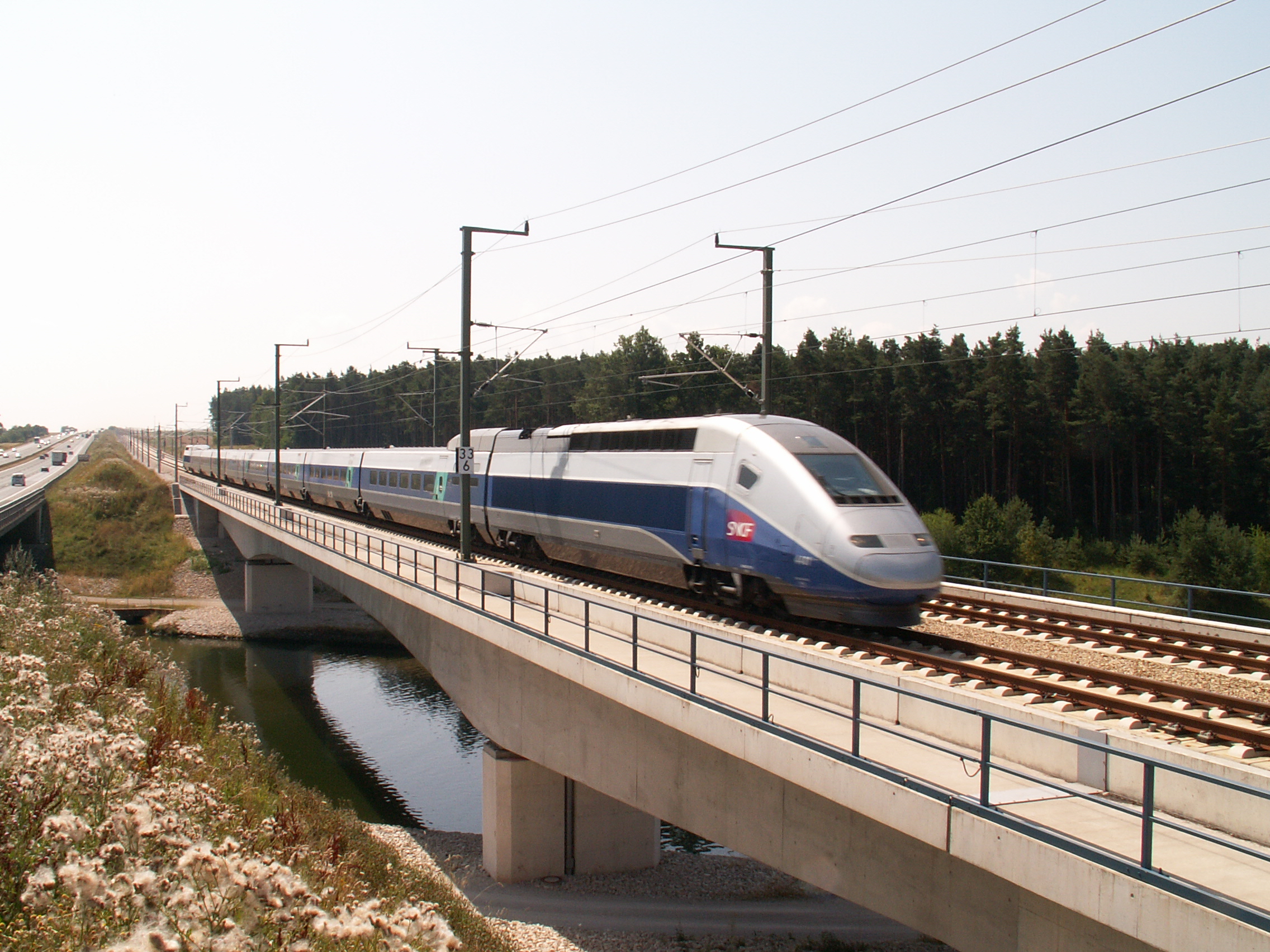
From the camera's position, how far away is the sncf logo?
1389 cm

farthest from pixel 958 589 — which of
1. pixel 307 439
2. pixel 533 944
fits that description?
pixel 307 439

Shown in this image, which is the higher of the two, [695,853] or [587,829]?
[587,829]

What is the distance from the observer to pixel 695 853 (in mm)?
20719

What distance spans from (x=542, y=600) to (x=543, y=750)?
3.59 meters

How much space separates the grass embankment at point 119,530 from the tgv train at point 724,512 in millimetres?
43761

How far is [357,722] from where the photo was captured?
32.2 m

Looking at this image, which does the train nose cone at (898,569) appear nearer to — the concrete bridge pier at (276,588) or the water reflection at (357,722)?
the water reflection at (357,722)

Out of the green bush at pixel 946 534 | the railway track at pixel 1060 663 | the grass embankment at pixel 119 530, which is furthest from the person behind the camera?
the grass embankment at pixel 119 530

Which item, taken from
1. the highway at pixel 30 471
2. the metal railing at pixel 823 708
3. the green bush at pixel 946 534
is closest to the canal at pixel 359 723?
the metal railing at pixel 823 708

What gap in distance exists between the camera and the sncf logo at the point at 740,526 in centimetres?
1389

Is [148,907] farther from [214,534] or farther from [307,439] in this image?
[307,439]

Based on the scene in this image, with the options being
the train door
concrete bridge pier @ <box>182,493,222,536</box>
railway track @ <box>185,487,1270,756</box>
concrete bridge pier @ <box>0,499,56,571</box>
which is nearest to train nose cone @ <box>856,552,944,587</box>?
railway track @ <box>185,487,1270,756</box>

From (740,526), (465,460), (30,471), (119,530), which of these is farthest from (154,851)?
(30,471)

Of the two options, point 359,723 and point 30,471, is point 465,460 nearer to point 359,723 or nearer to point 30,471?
point 359,723
